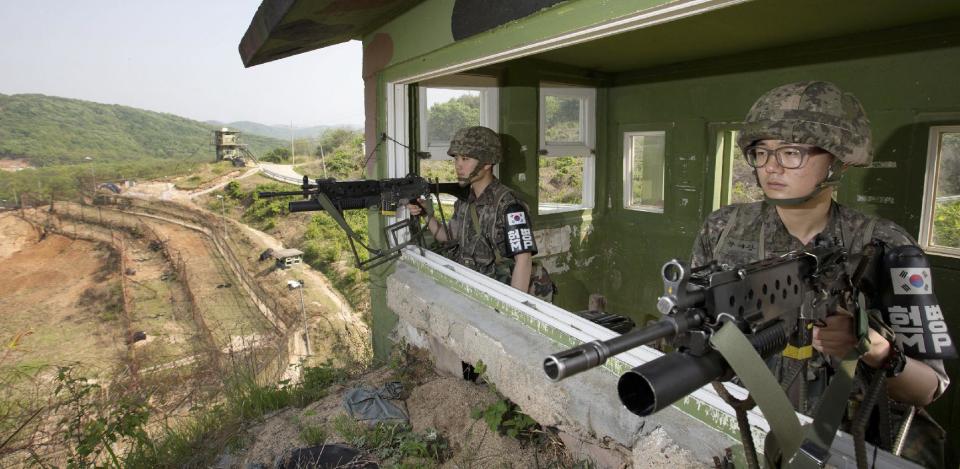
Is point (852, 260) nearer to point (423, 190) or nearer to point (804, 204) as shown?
point (804, 204)

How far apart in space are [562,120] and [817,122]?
165 inches

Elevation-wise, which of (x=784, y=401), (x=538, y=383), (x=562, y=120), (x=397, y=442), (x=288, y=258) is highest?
(x=562, y=120)

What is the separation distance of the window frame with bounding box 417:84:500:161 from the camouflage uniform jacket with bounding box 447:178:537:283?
2.74 feet

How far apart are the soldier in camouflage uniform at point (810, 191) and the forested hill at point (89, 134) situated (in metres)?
52.2

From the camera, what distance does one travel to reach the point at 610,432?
2.42 metres

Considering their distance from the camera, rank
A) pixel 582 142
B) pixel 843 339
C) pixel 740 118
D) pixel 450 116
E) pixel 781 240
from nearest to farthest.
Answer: pixel 843 339, pixel 781 240, pixel 740 118, pixel 450 116, pixel 582 142

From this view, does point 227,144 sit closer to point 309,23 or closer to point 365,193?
point 365,193

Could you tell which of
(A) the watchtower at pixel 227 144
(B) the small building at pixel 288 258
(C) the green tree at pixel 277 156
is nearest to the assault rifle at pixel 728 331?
(B) the small building at pixel 288 258

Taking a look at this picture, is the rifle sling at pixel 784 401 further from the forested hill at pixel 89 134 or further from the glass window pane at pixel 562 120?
the forested hill at pixel 89 134

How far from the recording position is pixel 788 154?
7.09ft

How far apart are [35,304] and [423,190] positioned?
29.3m

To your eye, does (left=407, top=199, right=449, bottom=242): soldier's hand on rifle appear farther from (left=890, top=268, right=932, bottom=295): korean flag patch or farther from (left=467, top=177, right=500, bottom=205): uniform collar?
(left=890, top=268, right=932, bottom=295): korean flag patch

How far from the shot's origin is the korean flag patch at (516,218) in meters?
3.95

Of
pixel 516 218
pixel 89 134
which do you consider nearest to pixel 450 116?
pixel 516 218
